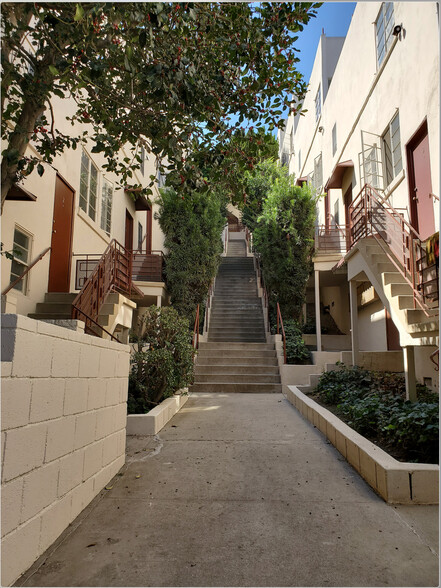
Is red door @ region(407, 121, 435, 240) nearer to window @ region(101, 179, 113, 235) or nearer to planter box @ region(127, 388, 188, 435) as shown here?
planter box @ region(127, 388, 188, 435)

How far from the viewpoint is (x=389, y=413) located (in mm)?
4852

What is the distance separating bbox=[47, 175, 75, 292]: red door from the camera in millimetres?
8750

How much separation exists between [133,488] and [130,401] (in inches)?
114

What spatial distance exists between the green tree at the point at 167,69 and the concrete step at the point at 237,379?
21.7 ft

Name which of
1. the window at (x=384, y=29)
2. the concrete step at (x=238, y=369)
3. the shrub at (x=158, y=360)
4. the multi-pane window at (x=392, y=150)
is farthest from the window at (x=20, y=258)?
the window at (x=384, y=29)

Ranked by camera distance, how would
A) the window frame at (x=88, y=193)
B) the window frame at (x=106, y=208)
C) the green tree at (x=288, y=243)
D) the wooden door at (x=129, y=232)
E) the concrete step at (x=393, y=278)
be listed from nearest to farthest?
the concrete step at (x=393, y=278) < the window frame at (x=88, y=193) < the window frame at (x=106, y=208) < the green tree at (x=288, y=243) < the wooden door at (x=129, y=232)

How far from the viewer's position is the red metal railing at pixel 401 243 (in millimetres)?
5398

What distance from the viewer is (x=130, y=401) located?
6.41 meters

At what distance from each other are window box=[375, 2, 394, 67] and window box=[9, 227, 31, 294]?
8866 millimetres

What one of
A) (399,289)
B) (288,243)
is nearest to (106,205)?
(288,243)

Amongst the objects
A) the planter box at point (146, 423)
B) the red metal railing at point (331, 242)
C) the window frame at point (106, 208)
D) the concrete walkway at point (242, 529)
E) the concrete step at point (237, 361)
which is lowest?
the concrete walkway at point (242, 529)

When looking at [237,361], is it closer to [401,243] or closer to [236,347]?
[236,347]

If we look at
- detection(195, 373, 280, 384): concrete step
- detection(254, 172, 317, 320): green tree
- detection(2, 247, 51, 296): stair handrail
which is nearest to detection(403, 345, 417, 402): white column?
detection(195, 373, 280, 384): concrete step

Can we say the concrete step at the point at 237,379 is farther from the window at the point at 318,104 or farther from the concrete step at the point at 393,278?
the window at the point at 318,104
